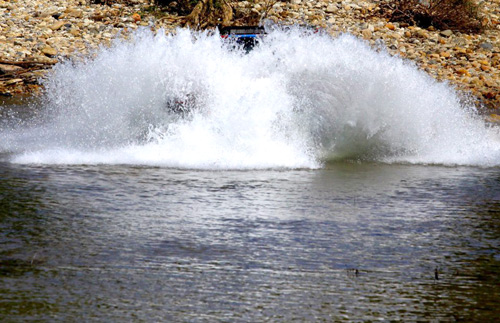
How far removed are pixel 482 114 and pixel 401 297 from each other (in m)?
14.4

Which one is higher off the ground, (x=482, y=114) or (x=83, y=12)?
(x=83, y=12)

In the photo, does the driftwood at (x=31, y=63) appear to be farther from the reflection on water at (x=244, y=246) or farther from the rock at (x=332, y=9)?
the reflection on water at (x=244, y=246)

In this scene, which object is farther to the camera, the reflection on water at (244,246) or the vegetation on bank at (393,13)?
the vegetation on bank at (393,13)

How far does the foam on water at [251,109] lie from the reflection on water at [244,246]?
5.12ft

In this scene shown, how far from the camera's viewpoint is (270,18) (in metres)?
25.8

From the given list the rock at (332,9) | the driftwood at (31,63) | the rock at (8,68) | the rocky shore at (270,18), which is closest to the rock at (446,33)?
the rocky shore at (270,18)

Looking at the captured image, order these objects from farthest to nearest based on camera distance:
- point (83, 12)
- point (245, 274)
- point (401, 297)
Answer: point (83, 12)
point (245, 274)
point (401, 297)

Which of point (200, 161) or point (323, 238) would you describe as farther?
point (200, 161)

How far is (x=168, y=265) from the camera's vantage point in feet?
22.3

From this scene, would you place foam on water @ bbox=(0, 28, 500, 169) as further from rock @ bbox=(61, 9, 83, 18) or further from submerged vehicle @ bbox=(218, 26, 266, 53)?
rock @ bbox=(61, 9, 83, 18)

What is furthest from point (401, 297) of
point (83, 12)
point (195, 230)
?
point (83, 12)

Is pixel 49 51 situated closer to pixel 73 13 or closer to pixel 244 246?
pixel 73 13

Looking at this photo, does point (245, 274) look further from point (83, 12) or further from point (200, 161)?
point (83, 12)

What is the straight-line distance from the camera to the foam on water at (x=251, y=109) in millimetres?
12922
